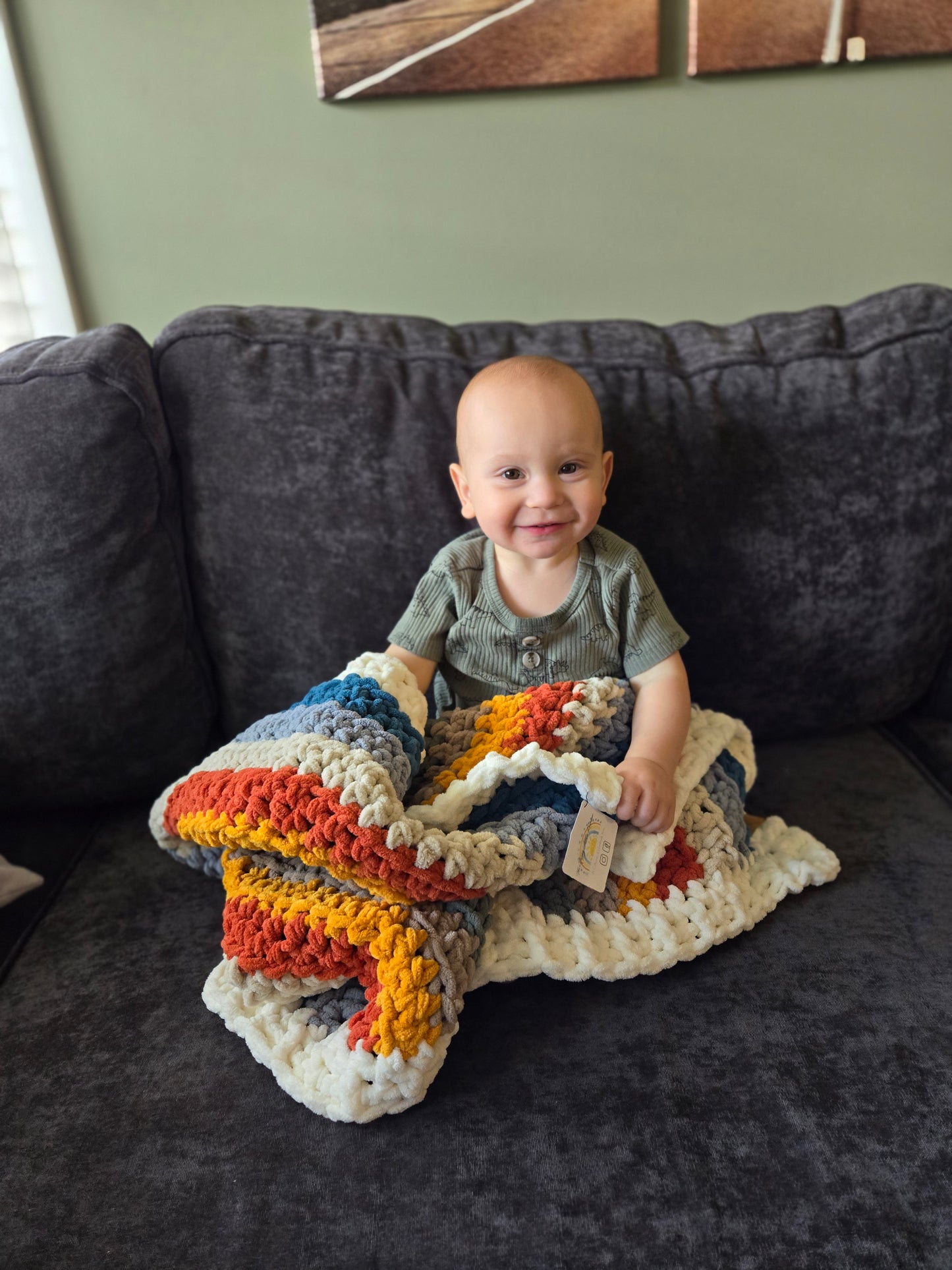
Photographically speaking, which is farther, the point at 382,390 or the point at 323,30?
the point at 323,30

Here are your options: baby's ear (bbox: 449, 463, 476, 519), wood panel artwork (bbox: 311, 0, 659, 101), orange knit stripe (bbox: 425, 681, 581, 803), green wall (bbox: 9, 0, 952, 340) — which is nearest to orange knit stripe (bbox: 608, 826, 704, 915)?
orange knit stripe (bbox: 425, 681, 581, 803)

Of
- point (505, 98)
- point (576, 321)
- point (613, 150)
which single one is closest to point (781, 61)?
point (613, 150)

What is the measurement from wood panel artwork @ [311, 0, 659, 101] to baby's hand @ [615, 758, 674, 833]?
1.13 metres

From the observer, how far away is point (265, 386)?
1124mm

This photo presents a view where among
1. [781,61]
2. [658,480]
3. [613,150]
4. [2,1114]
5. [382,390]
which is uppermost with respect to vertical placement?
[781,61]

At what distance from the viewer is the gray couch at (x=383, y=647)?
665 mm

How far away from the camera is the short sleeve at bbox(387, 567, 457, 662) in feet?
3.54

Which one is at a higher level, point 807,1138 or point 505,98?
point 505,98

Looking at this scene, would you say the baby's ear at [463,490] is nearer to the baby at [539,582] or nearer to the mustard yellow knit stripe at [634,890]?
the baby at [539,582]

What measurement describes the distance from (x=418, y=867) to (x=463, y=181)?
1.19 metres

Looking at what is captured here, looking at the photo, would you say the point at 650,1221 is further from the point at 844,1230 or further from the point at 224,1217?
the point at 224,1217

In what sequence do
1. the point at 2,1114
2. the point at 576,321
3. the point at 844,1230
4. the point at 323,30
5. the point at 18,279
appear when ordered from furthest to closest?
the point at 18,279 < the point at 323,30 < the point at 576,321 < the point at 2,1114 < the point at 844,1230

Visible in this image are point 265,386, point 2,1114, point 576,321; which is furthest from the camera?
point 576,321

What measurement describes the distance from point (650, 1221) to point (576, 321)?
3.44ft
